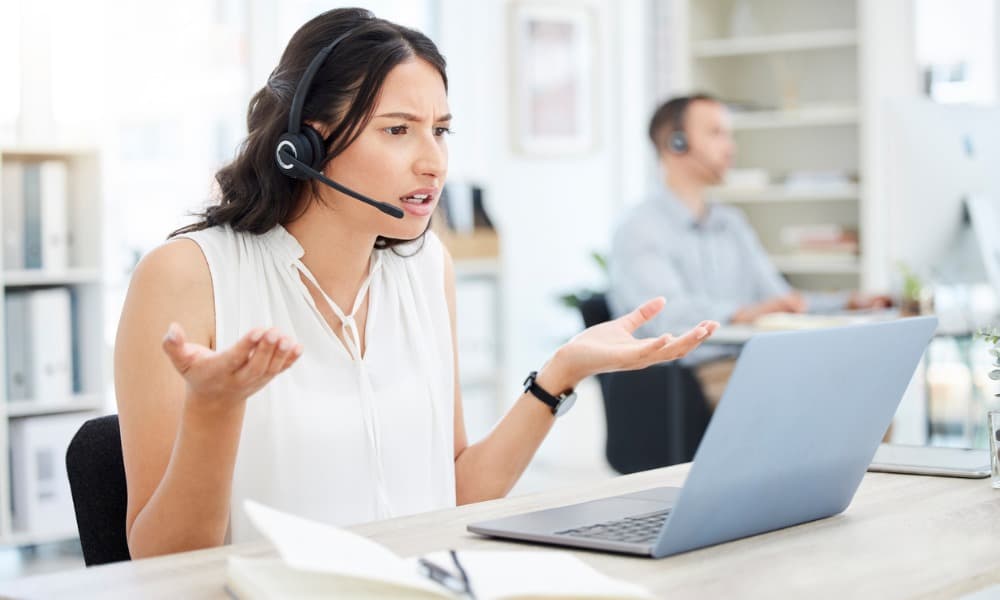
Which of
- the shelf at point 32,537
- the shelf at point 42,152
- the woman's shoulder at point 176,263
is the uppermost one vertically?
the shelf at point 42,152

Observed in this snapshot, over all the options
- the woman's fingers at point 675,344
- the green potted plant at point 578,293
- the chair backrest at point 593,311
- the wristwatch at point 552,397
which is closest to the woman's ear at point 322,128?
the wristwatch at point 552,397

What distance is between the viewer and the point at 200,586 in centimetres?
99

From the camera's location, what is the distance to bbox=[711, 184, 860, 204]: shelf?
5363 mm

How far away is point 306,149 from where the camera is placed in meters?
1.60

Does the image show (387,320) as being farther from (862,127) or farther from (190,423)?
(862,127)

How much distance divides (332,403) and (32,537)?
248 cm

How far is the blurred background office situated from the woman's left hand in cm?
156

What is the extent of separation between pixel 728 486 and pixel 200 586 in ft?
1.45

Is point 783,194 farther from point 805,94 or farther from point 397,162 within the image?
point 397,162

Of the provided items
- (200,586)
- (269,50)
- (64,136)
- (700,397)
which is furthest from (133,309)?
(269,50)

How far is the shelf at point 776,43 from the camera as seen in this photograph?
5348 millimetres

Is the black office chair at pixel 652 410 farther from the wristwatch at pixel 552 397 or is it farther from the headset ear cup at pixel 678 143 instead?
the wristwatch at pixel 552 397

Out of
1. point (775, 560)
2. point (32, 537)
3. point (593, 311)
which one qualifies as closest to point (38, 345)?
point (32, 537)

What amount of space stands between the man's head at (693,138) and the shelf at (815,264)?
1318 millimetres
